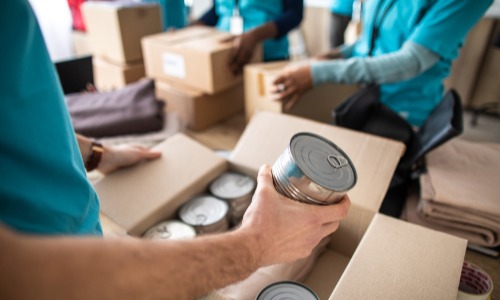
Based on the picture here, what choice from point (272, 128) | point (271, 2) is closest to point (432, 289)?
point (272, 128)

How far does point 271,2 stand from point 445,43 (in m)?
0.82

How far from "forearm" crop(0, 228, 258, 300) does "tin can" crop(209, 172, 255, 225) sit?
0.44m

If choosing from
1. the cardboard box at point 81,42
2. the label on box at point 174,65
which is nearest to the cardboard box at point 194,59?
the label on box at point 174,65

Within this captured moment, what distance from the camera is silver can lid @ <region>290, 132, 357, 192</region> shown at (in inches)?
21.7

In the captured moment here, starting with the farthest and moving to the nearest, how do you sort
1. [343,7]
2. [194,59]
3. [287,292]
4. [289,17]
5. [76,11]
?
1. [76,11]
2. [343,7]
3. [289,17]
4. [194,59]
5. [287,292]

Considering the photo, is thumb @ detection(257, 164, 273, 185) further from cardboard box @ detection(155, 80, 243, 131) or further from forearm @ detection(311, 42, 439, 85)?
cardboard box @ detection(155, 80, 243, 131)

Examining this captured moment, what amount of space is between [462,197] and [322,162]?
0.39 meters

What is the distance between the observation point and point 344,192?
0.56 metres

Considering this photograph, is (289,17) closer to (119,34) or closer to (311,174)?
(119,34)

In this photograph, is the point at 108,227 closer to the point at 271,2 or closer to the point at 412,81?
the point at 412,81

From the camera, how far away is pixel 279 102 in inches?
45.0

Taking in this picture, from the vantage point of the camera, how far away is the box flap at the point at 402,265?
1.86 feet

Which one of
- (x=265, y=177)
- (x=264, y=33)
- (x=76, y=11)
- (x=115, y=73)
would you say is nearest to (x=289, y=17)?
(x=264, y=33)

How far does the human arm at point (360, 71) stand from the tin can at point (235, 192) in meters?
0.34
